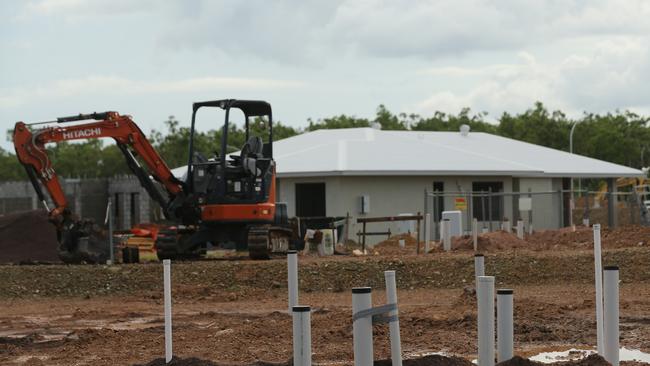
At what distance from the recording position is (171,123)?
8331cm

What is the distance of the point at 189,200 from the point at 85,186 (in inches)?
1173

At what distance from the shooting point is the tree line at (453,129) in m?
81.9

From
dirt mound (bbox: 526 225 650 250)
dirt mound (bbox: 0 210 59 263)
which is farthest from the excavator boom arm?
dirt mound (bbox: 526 225 650 250)

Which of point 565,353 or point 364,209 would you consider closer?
point 565,353

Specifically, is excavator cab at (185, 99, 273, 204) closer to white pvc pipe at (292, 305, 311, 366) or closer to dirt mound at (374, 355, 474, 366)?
dirt mound at (374, 355, 474, 366)

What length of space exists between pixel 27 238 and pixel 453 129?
204 ft

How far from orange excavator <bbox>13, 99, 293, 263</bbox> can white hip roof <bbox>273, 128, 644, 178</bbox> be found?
15213 millimetres

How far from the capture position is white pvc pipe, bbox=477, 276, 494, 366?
967 cm

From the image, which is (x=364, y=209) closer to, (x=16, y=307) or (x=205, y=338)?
(x=16, y=307)

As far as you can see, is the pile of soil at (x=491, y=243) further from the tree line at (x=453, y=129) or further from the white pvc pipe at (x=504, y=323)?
the tree line at (x=453, y=129)

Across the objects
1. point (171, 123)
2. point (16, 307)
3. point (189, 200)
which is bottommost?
point (16, 307)

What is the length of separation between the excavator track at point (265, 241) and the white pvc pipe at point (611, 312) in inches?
708

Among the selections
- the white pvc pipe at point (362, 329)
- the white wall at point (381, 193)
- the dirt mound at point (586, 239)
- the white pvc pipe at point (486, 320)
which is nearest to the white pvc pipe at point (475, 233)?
the dirt mound at point (586, 239)

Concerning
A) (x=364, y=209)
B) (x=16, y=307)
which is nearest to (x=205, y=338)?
(x=16, y=307)
